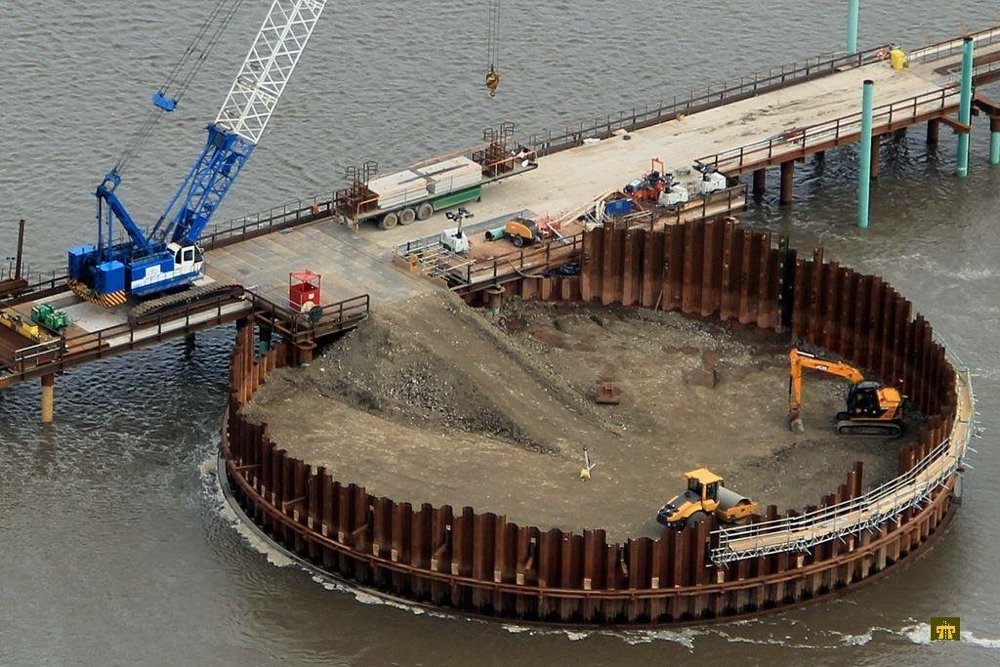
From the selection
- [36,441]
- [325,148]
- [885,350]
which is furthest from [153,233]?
[885,350]

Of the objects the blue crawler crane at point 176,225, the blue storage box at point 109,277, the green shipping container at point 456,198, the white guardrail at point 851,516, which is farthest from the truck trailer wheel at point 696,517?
the green shipping container at point 456,198

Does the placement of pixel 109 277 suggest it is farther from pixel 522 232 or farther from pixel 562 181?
pixel 562 181

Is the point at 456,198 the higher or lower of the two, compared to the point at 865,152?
lower

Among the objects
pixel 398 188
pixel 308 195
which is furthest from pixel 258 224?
pixel 308 195

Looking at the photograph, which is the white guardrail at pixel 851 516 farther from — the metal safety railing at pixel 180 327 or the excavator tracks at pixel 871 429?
the metal safety railing at pixel 180 327

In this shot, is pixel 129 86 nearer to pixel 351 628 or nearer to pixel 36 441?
pixel 36 441

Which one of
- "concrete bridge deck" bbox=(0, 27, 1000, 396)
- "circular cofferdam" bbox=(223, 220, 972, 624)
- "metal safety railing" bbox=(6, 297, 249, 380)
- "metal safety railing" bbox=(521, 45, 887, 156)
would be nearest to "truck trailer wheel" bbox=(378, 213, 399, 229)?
"concrete bridge deck" bbox=(0, 27, 1000, 396)
